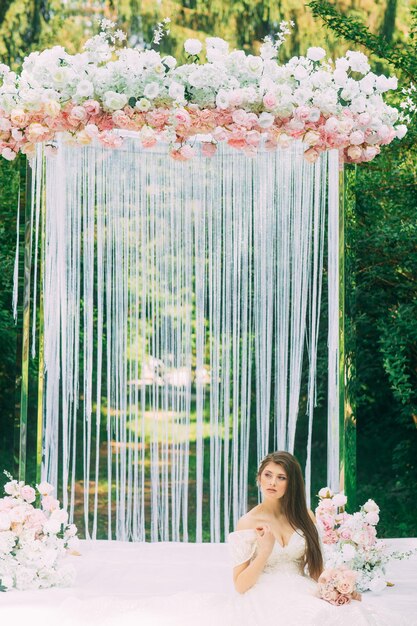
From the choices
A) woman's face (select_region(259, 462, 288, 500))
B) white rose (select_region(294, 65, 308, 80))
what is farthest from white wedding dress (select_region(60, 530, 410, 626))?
white rose (select_region(294, 65, 308, 80))

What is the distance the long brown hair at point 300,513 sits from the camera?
3521mm

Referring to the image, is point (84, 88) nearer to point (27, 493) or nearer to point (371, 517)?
point (27, 493)

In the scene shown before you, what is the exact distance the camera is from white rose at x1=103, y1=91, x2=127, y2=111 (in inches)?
173

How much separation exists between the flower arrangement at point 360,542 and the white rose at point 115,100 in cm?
202

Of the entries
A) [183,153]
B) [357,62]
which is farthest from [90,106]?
[357,62]

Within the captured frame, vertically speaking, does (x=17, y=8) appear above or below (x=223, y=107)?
above

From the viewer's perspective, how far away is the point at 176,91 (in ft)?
14.5

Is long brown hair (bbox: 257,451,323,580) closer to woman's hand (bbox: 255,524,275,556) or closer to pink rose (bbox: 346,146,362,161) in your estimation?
woman's hand (bbox: 255,524,275,556)

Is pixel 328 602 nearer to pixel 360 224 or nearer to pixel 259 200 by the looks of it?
pixel 259 200

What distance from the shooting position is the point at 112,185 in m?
4.96

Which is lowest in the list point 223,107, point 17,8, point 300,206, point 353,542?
point 353,542

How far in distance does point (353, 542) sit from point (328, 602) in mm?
1146

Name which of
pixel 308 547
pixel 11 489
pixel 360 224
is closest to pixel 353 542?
pixel 308 547

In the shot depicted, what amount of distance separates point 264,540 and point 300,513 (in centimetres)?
20
